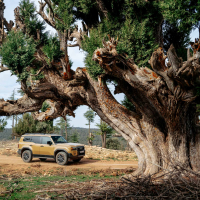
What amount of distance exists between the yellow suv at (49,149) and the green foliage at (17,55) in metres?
6.51

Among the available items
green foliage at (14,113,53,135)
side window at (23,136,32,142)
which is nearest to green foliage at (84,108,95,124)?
green foliage at (14,113,53,135)

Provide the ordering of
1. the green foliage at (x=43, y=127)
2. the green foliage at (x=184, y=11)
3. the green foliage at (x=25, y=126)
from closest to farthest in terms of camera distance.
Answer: the green foliage at (x=184, y=11) → the green foliage at (x=25, y=126) → the green foliage at (x=43, y=127)

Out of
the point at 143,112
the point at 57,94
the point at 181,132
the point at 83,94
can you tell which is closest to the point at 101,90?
the point at 83,94

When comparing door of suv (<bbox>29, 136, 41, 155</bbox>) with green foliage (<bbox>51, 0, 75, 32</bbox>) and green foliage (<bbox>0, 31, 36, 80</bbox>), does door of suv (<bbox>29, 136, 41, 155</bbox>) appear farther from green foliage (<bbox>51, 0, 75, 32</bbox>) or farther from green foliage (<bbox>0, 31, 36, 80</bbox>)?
green foliage (<bbox>51, 0, 75, 32</bbox>)

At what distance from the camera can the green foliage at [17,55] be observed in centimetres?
911

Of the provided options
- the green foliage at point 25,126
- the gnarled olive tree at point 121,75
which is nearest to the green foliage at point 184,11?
the gnarled olive tree at point 121,75

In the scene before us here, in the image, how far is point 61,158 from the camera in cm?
1351

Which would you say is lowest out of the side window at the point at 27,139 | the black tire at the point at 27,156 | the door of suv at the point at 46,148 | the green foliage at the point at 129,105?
the black tire at the point at 27,156

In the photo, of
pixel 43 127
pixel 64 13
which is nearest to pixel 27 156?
pixel 64 13

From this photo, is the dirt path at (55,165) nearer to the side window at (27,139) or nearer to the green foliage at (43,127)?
the side window at (27,139)

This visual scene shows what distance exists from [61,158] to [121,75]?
8467 mm

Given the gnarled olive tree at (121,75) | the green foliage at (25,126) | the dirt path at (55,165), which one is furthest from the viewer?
the green foliage at (25,126)

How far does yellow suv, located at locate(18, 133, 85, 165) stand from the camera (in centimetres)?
1352

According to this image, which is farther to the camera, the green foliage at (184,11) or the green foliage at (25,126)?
the green foliage at (25,126)
